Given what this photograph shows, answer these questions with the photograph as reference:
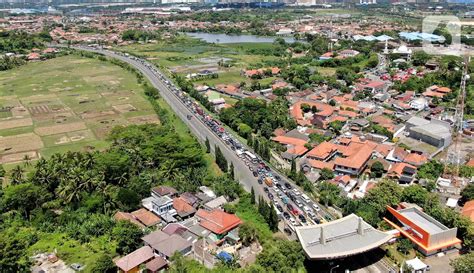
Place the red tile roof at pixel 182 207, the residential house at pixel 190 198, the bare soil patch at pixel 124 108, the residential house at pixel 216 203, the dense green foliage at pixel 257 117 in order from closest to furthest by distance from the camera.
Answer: the red tile roof at pixel 182 207 < the residential house at pixel 216 203 < the residential house at pixel 190 198 < the dense green foliage at pixel 257 117 < the bare soil patch at pixel 124 108

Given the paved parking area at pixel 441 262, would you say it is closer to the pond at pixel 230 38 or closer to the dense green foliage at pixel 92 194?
the dense green foliage at pixel 92 194

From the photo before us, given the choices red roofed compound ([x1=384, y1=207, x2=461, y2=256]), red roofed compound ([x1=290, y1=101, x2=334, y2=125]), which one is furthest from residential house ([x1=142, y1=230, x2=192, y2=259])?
red roofed compound ([x1=290, y1=101, x2=334, y2=125])

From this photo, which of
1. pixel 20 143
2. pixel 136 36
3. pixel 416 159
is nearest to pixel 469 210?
pixel 416 159

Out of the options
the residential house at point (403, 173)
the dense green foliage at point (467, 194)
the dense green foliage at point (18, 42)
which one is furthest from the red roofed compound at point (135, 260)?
the dense green foliage at point (18, 42)

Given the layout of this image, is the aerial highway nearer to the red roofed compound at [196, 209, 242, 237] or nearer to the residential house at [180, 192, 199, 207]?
the red roofed compound at [196, 209, 242, 237]

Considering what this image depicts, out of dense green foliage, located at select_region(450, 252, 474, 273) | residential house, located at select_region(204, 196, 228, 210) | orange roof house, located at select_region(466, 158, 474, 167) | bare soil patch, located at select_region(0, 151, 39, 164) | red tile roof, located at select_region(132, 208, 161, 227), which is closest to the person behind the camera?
dense green foliage, located at select_region(450, 252, 474, 273)

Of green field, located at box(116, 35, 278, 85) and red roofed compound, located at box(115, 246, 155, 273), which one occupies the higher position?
green field, located at box(116, 35, 278, 85)
